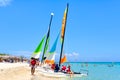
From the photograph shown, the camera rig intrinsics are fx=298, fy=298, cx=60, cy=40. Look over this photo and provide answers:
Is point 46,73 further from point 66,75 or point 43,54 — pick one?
point 43,54

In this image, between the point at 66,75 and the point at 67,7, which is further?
the point at 67,7

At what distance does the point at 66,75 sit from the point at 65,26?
700cm

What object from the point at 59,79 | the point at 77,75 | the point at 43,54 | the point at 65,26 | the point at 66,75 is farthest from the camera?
the point at 43,54

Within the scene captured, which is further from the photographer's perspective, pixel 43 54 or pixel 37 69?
pixel 43 54

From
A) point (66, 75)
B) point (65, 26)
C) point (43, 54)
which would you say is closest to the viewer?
point (66, 75)

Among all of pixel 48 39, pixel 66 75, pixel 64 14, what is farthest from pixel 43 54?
pixel 66 75

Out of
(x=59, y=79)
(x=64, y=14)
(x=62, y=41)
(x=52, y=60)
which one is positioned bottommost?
(x=59, y=79)

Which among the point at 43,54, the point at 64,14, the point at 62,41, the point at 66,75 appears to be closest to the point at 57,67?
the point at 66,75

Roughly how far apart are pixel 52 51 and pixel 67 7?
5768mm

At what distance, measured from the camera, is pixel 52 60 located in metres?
35.8

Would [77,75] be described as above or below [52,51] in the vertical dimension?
below

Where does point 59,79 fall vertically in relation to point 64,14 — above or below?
below

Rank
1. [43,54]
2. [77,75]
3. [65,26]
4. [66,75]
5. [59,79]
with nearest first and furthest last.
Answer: [59,79] < [66,75] < [77,75] < [65,26] < [43,54]

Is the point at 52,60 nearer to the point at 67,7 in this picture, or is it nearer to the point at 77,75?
the point at 77,75
